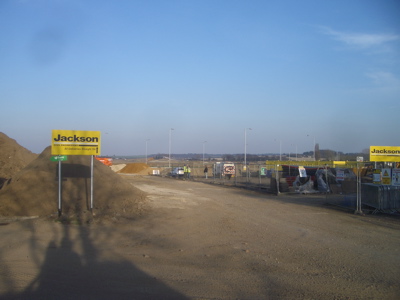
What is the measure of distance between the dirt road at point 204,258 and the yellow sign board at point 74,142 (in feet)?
10.2

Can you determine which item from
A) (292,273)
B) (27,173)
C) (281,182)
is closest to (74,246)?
(292,273)

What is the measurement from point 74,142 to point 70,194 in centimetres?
299

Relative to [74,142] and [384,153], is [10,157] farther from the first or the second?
[384,153]

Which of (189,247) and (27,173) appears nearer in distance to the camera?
(189,247)

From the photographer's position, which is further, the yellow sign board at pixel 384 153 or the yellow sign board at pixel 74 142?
the yellow sign board at pixel 384 153

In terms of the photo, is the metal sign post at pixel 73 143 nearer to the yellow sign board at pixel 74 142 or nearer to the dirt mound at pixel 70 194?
the yellow sign board at pixel 74 142

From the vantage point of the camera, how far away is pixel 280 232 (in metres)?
13.3

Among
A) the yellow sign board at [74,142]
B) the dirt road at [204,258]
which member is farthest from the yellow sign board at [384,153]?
the yellow sign board at [74,142]

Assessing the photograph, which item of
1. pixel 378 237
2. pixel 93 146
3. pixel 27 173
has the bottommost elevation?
pixel 378 237

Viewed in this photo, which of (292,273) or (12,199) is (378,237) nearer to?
(292,273)

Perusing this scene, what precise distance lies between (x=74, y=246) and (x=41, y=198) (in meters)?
7.05

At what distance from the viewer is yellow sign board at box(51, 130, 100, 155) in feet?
53.4

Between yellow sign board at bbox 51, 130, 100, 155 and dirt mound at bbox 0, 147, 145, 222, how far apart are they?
2.47 meters

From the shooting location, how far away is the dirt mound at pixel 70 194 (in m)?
16.5
